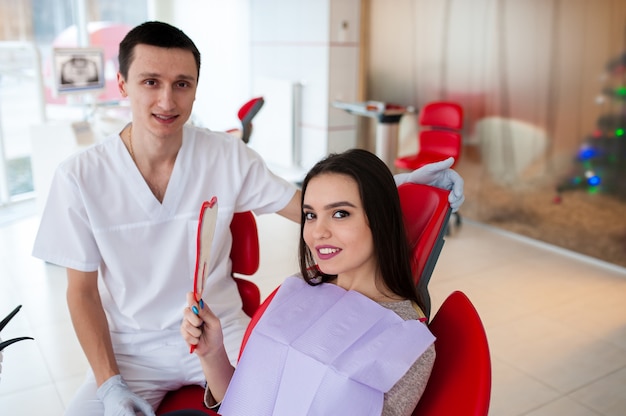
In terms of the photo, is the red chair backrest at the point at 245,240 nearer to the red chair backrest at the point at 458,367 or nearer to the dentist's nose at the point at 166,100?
the dentist's nose at the point at 166,100

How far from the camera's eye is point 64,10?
5277 mm

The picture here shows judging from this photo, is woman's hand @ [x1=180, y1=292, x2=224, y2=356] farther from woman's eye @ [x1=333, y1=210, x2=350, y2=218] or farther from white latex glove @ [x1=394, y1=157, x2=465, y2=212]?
white latex glove @ [x1=394, y1=157, x2=465, y2=212]

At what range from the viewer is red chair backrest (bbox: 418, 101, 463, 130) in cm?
401

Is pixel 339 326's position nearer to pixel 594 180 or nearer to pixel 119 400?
pixel 119 400

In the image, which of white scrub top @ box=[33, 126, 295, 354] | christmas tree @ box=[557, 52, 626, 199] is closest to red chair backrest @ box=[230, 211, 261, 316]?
white scrub top @ box=[33, 126, 295, 354]

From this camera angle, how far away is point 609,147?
3.46 metres

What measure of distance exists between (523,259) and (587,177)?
614 millimetres

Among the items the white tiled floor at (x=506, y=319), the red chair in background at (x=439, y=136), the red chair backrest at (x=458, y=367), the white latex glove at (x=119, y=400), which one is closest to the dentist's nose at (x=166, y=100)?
the white latex glove at (x=119, y=400)

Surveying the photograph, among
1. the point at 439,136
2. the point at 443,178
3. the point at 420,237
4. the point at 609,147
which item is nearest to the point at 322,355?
the point at 420,237

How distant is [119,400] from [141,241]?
382mm

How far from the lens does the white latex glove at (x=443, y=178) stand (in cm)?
131

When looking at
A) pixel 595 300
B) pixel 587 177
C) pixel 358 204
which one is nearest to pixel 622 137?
pixel 587 177

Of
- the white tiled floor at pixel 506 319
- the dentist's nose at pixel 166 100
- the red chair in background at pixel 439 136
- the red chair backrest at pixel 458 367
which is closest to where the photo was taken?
the red chair backrest at pixel 458 367

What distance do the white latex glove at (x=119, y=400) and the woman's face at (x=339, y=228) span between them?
0.52 metres
